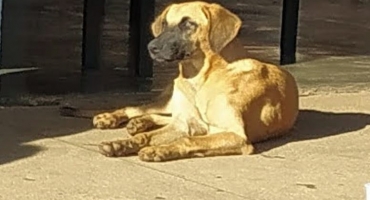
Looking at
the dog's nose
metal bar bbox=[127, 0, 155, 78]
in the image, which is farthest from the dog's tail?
metal bar bbox=[127, 0, 155, 78]

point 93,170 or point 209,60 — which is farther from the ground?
point 209,60

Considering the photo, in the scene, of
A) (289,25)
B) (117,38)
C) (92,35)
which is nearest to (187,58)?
(92,35)

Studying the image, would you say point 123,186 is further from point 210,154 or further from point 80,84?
point 80,84

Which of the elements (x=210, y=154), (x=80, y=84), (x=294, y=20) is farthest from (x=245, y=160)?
(x=294, y=20)

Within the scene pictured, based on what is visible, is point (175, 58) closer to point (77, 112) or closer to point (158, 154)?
point (158, 154)

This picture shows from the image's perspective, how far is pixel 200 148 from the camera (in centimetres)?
639

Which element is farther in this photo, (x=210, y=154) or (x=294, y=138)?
(x=294, y=138)

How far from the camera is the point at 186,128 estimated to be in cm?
685

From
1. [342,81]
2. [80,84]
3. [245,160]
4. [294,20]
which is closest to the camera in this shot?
[245,160]

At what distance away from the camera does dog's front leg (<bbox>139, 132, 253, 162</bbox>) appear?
6246 millimetres

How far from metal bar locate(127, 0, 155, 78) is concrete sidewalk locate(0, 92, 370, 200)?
2.03 m

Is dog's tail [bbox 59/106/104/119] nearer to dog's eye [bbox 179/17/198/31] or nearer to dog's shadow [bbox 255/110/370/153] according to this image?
dog's eye [bbox 179/17/198/31]

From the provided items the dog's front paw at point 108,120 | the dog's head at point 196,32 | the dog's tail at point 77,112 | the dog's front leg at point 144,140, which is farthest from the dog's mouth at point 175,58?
the dog's tail at point 77,112

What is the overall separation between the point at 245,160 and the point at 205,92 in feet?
1.91
